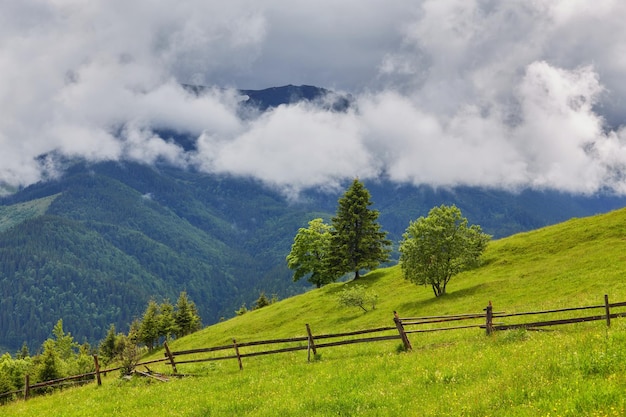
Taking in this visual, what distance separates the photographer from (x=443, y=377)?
15.2m

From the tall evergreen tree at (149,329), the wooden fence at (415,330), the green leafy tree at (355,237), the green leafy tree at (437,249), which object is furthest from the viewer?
the tall evergreen tree at (149,329)

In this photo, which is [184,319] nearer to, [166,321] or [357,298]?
[166,321]

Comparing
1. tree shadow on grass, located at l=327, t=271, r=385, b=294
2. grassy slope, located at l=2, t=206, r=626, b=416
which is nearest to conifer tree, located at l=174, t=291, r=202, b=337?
tree shadow on grass, located at l=327, t=271, r=385, b=294

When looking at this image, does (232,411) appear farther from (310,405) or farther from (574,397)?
(574,397)

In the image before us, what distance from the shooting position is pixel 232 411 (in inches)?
675

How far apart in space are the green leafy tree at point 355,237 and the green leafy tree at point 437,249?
22.3 meters

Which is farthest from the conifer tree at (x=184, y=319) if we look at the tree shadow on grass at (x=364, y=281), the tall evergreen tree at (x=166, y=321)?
the tree shadow on grass at (x=364, y=281)

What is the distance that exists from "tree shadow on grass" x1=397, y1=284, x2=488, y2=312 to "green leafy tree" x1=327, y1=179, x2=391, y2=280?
24315 mm

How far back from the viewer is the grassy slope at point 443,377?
455 inches

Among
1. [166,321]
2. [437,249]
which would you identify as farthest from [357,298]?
[166,321]

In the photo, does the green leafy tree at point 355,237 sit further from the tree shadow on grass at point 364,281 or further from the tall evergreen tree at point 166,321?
the tall evergreen tree at point 166,321

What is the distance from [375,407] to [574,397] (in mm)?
5857

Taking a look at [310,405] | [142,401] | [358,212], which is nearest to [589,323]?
[310,405]

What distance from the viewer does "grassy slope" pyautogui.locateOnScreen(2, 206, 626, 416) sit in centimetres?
1156
